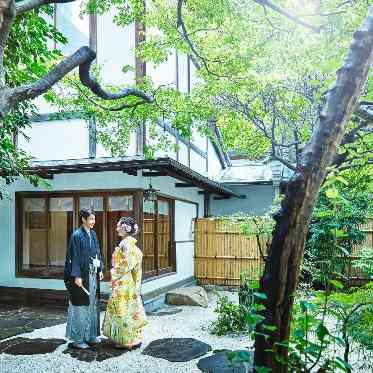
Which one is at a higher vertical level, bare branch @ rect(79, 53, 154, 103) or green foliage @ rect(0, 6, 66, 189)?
green foliage @ rect(0, 6, 66, 189)

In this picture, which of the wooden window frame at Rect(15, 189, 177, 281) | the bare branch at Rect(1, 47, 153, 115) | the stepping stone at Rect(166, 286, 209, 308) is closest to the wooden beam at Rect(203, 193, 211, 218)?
the wooden window frame at Rect(15, 189, 177, 281)

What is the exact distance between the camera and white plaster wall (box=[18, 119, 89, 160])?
902 cm

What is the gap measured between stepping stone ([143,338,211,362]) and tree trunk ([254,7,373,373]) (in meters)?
3.60

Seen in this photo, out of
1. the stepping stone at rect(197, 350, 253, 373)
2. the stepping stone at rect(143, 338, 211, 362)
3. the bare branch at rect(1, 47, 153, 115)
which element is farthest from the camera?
the stepping stone at rect(143, 338, 211, 362)

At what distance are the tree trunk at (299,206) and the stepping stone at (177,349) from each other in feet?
11.8

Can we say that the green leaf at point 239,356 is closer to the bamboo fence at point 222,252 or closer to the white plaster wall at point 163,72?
the white plaster wall at point 163,72

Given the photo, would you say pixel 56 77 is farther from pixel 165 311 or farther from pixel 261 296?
pixel 165 311

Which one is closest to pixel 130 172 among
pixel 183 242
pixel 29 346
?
pixel 29 346

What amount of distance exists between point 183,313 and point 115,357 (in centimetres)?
331

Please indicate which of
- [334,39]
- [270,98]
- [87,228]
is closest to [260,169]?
[270,98]

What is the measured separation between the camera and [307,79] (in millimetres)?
9016

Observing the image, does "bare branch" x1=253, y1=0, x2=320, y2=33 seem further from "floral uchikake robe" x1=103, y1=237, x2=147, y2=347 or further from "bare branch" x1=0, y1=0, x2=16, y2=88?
"floral uchikake robe" x1=103, y1=237, x2=147, y2=347

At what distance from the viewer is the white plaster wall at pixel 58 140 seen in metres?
9.02

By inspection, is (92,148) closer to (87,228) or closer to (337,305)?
(87,228)
